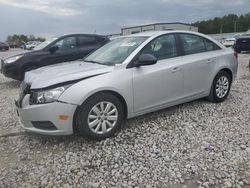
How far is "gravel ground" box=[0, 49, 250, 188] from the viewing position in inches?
126

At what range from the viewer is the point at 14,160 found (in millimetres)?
3758

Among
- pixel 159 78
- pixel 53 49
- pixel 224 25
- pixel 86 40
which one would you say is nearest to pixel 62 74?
pixel 159 78

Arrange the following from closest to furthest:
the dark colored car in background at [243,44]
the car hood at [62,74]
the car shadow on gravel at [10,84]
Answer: the car hood at [62,74]
the car shadow on gravel at [10,84]
the dark colored car in background at [243,44]

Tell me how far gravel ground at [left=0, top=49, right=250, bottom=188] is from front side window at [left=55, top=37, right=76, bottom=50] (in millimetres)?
4238

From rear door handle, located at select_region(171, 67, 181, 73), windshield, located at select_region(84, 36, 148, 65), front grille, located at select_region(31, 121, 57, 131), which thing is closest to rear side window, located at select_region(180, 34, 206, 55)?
rear door handle, located at select_region(171, 67, 181, 73)

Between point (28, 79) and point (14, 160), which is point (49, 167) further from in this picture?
point (28, 79)

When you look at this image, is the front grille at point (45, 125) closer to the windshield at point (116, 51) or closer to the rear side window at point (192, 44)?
the windshield at point (116, 51)

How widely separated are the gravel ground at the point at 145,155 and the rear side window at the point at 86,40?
474 centimetres

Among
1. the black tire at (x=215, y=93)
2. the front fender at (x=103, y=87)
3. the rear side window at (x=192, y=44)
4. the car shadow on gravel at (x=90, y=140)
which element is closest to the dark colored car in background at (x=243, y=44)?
the black tire at (x=215, y=93)

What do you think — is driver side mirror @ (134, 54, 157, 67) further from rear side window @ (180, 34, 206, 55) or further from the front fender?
rear side window @ (180, 34, 206, 55)

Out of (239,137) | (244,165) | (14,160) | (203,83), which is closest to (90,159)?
(14,160)

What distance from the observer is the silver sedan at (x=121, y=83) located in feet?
12.4

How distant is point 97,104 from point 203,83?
2389mm

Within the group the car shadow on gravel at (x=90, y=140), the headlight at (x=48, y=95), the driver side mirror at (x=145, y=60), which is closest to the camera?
the headlight at (x=48, y=95)
